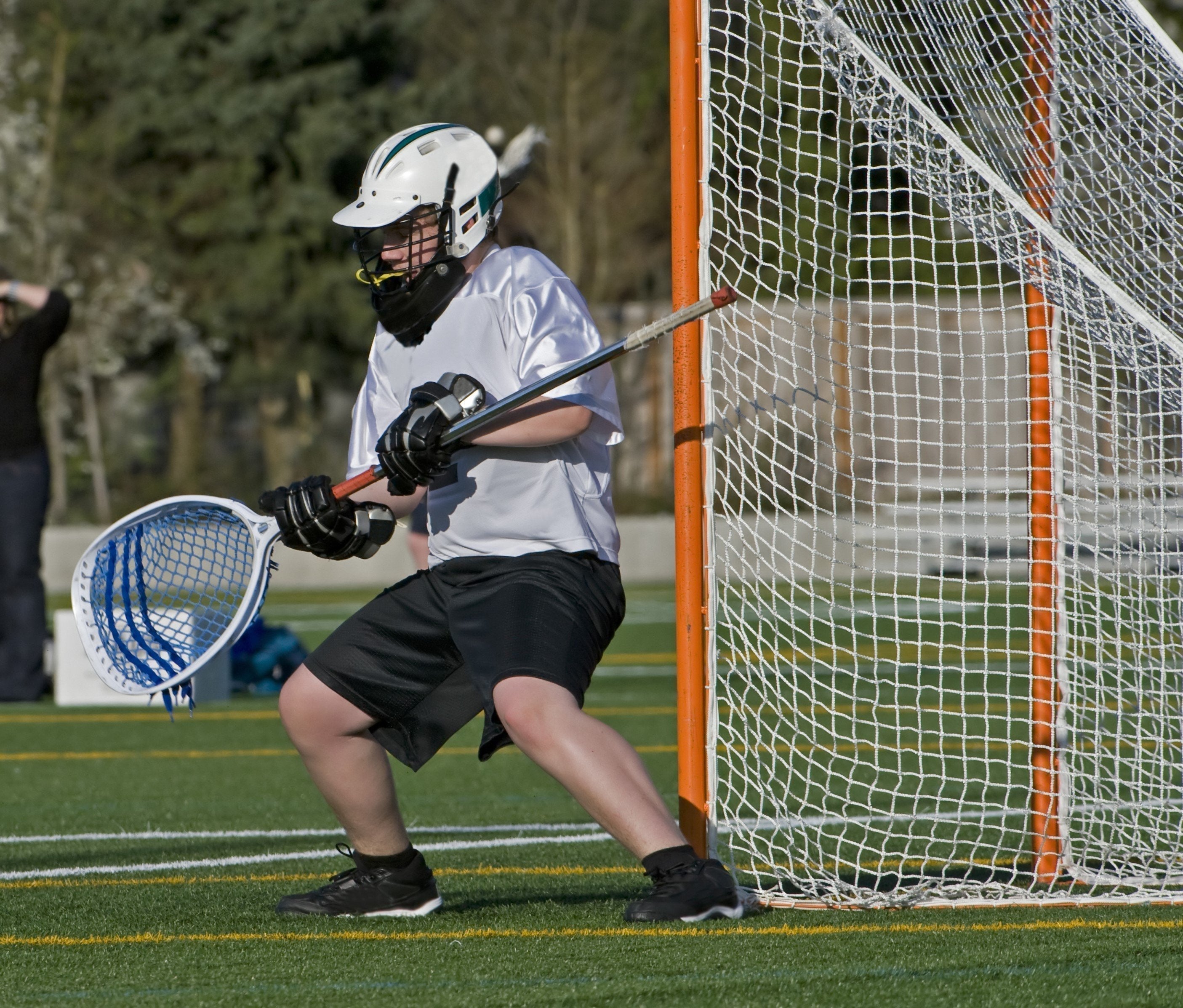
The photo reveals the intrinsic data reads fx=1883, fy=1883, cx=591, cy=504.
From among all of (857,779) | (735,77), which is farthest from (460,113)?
(735,77)

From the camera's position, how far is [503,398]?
411 cm

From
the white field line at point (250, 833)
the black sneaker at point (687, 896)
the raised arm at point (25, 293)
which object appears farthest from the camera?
the raised arm at point (25, 293)

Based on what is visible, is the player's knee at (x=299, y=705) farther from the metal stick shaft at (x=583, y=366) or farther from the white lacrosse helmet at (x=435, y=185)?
the white lacrosse helmet at (x=435, y=185)

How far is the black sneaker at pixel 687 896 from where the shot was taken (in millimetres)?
3994

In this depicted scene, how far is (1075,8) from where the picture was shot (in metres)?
4.89

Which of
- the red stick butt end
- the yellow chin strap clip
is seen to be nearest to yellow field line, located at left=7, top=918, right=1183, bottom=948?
the red stick butt end

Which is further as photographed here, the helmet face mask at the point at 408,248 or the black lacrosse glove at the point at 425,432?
the helmet face mask at the point at 408,248

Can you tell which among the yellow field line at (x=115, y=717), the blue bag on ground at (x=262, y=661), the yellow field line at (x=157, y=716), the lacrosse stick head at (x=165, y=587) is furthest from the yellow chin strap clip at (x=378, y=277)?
the blue bag on ground at (x=262, y=661)

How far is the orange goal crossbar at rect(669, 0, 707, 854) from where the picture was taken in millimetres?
4348

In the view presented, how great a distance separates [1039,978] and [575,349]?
1582 millimetres

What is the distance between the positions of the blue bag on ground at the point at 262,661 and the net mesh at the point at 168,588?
630 centimetres

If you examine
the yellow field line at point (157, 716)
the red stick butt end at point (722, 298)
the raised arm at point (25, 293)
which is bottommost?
the yellow field line at point (157, 716)

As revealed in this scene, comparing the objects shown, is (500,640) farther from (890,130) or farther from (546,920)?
(890,130)

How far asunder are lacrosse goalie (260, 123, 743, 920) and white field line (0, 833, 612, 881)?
886 millimetres
